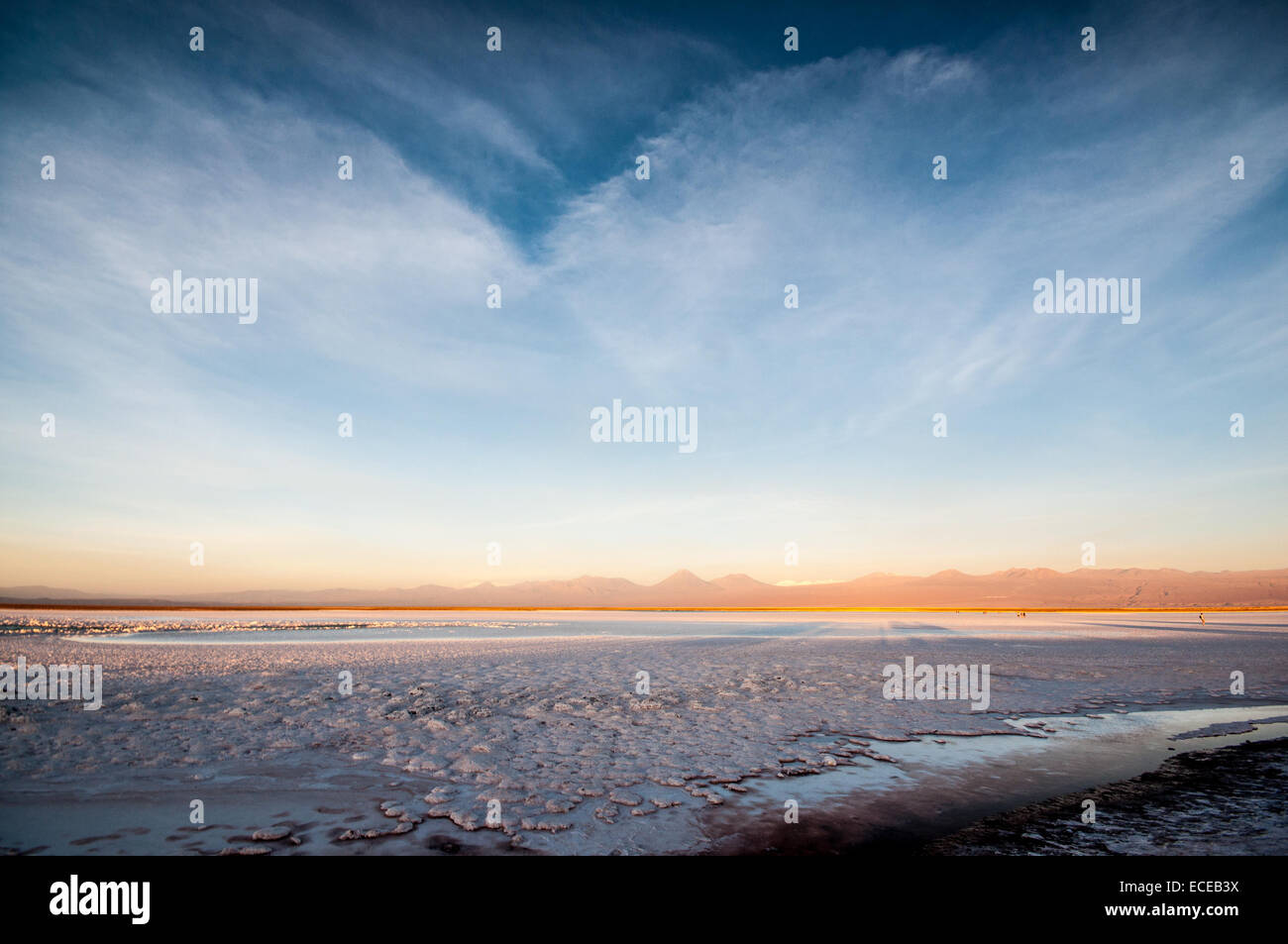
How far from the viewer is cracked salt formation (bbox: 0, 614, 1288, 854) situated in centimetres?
705

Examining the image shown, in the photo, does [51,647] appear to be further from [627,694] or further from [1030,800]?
[1030,800]

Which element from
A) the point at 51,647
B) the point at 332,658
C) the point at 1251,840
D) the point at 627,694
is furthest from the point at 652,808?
the point at 51,647

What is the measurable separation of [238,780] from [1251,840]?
11536 millimetres

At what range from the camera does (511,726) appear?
10.8m

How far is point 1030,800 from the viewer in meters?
7.30

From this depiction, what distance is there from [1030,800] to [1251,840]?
6.39 feet

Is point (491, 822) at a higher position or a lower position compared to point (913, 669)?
higher

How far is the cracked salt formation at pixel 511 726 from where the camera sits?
23.1 feet
